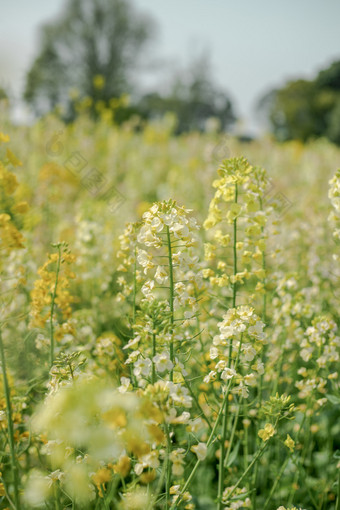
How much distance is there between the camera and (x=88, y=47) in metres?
27.4

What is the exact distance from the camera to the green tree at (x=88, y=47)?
26.7 metres

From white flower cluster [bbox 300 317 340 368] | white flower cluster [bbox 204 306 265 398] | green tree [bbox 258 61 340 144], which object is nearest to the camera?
white flower cluster [bbox 204 306 265 398]

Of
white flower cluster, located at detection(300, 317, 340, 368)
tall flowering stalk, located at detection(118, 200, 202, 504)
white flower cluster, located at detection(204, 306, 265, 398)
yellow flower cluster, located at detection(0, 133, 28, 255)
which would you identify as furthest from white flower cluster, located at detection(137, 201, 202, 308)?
white flower cluster, located at detection(300, 317, 340, 368)

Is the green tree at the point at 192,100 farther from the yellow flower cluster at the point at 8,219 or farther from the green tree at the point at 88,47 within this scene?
the yellow flower cluster at the point at 8,219

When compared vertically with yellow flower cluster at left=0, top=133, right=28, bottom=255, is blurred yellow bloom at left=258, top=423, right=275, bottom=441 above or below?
below

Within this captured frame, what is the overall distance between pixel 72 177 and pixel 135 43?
2474 cm

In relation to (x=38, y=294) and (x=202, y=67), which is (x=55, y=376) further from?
(x=202, y=67)

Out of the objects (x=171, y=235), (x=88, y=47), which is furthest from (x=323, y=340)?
(x=88, y=47)

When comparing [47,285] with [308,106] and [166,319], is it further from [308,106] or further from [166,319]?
[308,106]

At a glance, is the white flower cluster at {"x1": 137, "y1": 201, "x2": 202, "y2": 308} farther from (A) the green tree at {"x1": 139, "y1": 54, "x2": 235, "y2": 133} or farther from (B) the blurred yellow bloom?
(A) the green tree at {"x1": 139, "y1": 54, "x2": 235, "y2": 133}

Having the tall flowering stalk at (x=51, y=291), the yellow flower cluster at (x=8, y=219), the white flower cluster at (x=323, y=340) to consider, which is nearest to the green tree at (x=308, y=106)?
the white flower cluster at (x=323, y=340)

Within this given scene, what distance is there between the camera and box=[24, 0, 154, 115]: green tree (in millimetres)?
26688

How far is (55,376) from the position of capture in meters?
1.25

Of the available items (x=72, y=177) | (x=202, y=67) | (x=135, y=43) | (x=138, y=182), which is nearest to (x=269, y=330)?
(x=72, y=177)
